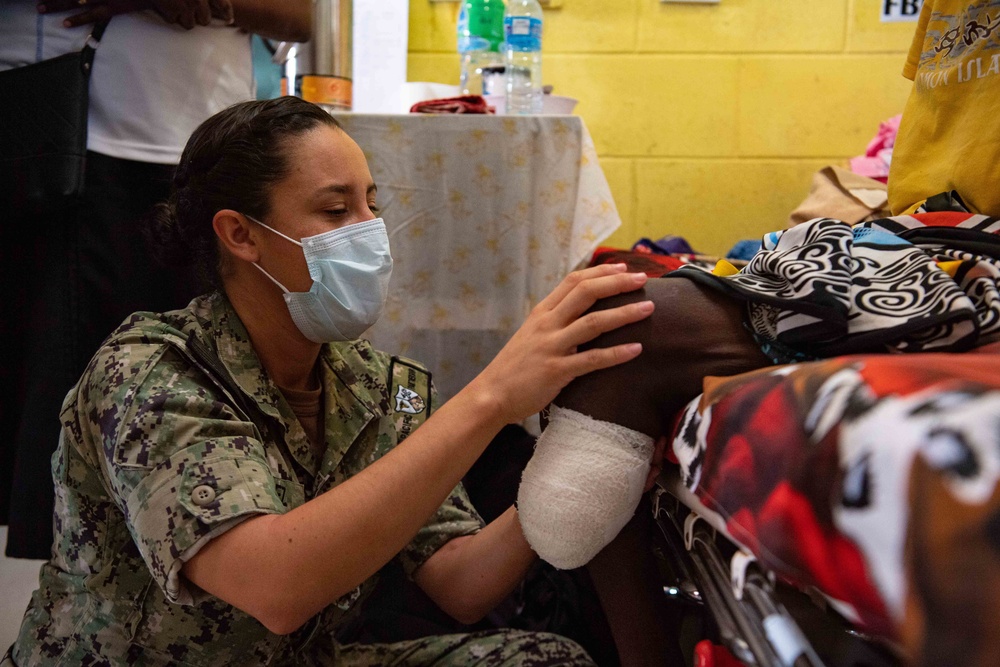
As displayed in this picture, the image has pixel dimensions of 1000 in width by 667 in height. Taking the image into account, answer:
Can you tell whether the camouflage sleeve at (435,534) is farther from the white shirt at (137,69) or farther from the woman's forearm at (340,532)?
the white shirt at (137,69)

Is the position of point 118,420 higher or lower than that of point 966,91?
lower


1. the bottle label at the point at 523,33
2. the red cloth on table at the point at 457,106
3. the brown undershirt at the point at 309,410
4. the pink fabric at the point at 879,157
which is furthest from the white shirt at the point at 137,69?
the pink fabric at the point at 879,157

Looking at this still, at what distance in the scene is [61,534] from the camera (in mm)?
931

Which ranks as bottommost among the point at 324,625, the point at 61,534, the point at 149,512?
the point at 324,625

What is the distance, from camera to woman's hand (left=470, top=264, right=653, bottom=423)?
0.66 metres

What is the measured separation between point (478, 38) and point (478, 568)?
1546 millimetres

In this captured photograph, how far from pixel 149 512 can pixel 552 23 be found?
216cm

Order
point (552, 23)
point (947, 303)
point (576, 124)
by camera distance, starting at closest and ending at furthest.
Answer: point (947, 303), point (576, 124), point (552, 23)

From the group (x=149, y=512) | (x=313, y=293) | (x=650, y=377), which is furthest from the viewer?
(x=313, y=293)

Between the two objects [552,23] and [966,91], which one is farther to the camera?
[552,23]

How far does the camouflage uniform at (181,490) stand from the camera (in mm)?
779

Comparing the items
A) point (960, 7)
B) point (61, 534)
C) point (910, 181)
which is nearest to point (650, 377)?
point (910, 181)

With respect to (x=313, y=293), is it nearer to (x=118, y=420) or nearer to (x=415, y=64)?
(x=118, y=420)

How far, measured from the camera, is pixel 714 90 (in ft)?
8.32
